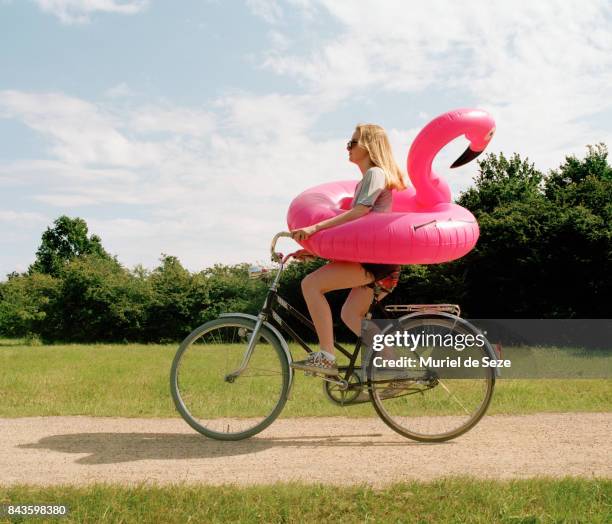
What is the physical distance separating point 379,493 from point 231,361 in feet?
6.26

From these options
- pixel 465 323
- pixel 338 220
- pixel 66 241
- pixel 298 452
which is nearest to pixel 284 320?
pixel 338 220

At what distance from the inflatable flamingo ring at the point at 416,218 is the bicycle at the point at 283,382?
0.37 m

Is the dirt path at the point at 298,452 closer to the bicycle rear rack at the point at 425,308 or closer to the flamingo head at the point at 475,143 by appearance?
the bicycle rear rack at the point at 425,308

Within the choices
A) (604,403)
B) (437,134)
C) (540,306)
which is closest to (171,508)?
(437,134)

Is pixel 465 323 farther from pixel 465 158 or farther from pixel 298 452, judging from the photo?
pixel 298 452

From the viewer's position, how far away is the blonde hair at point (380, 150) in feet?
17.5

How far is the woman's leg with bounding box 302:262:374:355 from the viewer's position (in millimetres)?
5297

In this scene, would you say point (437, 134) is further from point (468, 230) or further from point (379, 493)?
point (379, 493)

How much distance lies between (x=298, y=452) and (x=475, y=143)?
291cm

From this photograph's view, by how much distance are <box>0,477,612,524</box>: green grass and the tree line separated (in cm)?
414

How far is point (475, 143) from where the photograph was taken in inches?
227

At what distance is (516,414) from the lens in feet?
21.3

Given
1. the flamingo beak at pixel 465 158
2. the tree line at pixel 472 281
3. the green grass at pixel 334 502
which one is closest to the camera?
the green grass at pixel 334 502

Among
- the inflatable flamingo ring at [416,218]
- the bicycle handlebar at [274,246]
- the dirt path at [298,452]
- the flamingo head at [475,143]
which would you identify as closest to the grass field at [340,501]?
the dirt path at [298,452]
